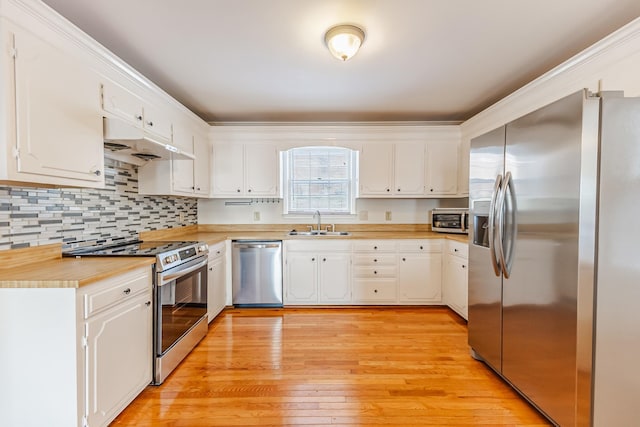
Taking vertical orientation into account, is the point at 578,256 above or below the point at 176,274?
above

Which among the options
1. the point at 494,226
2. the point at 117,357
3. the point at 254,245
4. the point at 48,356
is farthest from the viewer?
the point at 254,245

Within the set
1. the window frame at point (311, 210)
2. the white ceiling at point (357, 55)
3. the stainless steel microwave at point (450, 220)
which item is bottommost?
the stainless steel microwave at point (450, 220)

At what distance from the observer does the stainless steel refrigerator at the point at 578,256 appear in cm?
134

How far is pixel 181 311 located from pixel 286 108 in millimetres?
2376

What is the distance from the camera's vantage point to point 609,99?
1.33 meters

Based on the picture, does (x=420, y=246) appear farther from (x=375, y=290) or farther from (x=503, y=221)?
(x=503, y=221)

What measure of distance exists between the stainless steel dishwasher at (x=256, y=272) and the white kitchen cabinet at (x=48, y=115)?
5.81 feet

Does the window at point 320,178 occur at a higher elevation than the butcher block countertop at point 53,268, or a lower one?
higher

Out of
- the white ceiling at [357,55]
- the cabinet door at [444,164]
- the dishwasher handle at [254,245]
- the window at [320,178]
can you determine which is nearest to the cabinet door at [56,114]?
the white ceiling at [357,55]

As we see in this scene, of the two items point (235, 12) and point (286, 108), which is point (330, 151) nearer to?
point (286, 108)

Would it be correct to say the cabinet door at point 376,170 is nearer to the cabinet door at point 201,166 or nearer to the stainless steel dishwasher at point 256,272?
the stainless steel dishwasher at point 256,272

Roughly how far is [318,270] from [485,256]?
1.85 metres

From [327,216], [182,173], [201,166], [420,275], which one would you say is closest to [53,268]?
[182,173]

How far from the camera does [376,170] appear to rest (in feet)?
12.2
